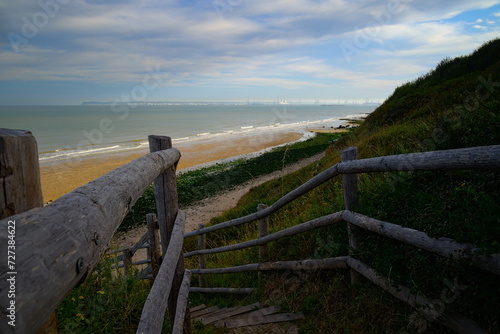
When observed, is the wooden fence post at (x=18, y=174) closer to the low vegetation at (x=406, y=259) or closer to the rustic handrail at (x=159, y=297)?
the rustic handrail at (x=159, y=297)

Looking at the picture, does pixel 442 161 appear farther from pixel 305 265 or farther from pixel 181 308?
pixel 181 308

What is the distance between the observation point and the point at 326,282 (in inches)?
121

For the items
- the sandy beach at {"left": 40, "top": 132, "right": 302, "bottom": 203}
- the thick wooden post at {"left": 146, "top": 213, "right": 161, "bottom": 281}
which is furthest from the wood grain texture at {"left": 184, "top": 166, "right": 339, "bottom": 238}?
the sandy beach at {"left": 40, "top": 132, "right": 302, "bottom": 203}

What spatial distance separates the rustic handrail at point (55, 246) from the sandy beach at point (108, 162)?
1510cm

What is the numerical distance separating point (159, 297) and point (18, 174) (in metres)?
1.24

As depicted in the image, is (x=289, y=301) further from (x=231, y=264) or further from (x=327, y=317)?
(x=231, y=264)

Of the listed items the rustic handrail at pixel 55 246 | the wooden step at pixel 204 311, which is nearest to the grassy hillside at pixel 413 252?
the wooden step at pixel 204 311

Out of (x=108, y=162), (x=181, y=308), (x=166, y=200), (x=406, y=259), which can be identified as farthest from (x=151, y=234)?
(x=108, y=162)

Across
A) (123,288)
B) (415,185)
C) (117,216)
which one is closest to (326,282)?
(415,185)

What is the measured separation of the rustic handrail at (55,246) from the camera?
60 centimetres

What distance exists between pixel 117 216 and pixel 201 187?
52.2 feet

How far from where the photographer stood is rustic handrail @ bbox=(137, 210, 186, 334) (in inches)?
61.4

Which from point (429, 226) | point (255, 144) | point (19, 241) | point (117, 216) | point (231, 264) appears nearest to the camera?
point (19, 241)

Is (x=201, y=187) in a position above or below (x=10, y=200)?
below
